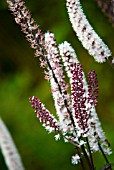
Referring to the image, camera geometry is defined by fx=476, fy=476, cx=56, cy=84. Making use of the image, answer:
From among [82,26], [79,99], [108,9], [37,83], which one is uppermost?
[37,83]

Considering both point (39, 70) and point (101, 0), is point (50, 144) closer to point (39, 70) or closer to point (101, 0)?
point (39, 70)

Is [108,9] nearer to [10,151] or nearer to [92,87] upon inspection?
[92,87]

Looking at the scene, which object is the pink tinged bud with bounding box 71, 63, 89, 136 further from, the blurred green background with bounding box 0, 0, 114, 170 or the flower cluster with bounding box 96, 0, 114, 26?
the blurred green background with bounding box 0, 0, 114, 170

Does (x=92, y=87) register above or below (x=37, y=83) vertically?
below

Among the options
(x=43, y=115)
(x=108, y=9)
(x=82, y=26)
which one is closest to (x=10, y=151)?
(x=43, y=115)

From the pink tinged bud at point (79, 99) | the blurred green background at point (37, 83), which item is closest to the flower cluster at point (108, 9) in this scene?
the pink tinged bud at point (79, 99)

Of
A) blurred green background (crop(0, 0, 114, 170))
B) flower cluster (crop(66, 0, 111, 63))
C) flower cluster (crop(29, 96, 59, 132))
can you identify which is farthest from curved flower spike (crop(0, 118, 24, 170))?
blurred green background (crop(0, 0, 114, 170))

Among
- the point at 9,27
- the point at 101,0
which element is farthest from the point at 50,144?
the point at 101,0

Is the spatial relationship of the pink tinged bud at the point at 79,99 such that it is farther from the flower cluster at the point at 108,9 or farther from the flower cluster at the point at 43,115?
the flower cluster at the point at 108,9
